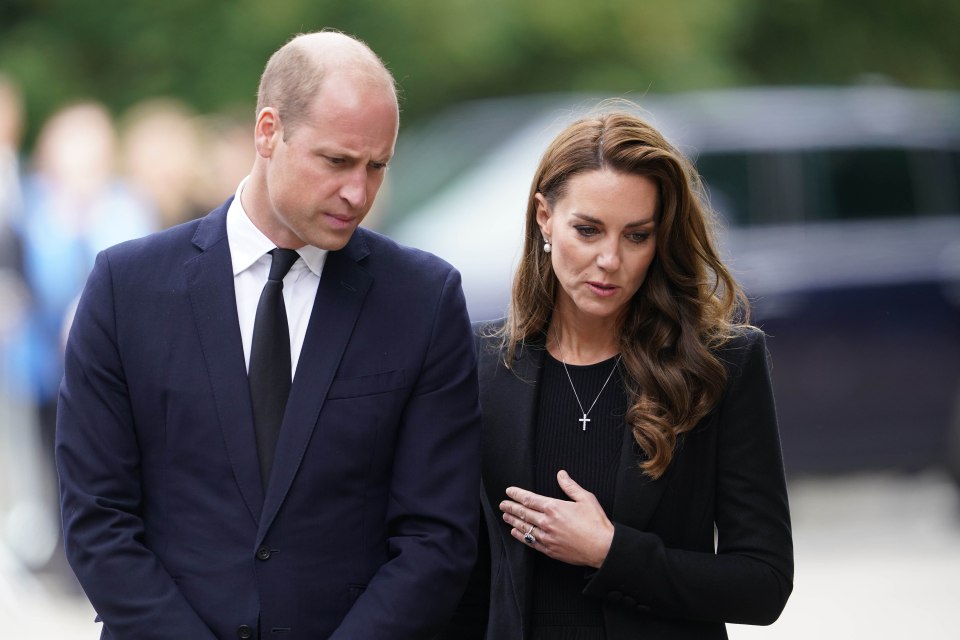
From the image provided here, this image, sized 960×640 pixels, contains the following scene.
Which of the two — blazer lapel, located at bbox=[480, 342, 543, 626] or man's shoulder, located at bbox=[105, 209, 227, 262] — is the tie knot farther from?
blazer lapel, located at bbox=[480, 342, 543, 626]

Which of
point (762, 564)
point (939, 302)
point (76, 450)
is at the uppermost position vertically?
point (939, 302)

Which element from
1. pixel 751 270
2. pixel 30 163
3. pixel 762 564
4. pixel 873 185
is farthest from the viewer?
pixel 30 163

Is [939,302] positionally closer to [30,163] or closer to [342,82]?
[342,82]

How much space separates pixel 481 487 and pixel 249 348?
685 millimetres

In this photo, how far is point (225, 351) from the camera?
125 inches

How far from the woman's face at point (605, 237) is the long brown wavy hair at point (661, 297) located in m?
0.03

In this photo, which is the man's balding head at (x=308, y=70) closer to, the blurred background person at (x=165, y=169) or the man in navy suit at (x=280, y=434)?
the man in navy suit at (x=280, y=434)

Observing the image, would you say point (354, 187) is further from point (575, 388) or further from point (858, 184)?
point (858, 184)

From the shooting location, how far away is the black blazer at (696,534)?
3.33 metres

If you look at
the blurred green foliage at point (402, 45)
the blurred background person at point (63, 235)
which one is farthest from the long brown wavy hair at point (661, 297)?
the blurred green foliage at point (402, 45)

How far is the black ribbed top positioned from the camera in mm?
3410

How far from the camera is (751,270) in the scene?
8297 mm

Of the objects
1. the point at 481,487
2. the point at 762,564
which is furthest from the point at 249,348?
the point at 762,564

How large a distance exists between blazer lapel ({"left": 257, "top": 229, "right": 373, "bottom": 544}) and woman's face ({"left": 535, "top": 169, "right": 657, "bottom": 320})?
1.58 feet
